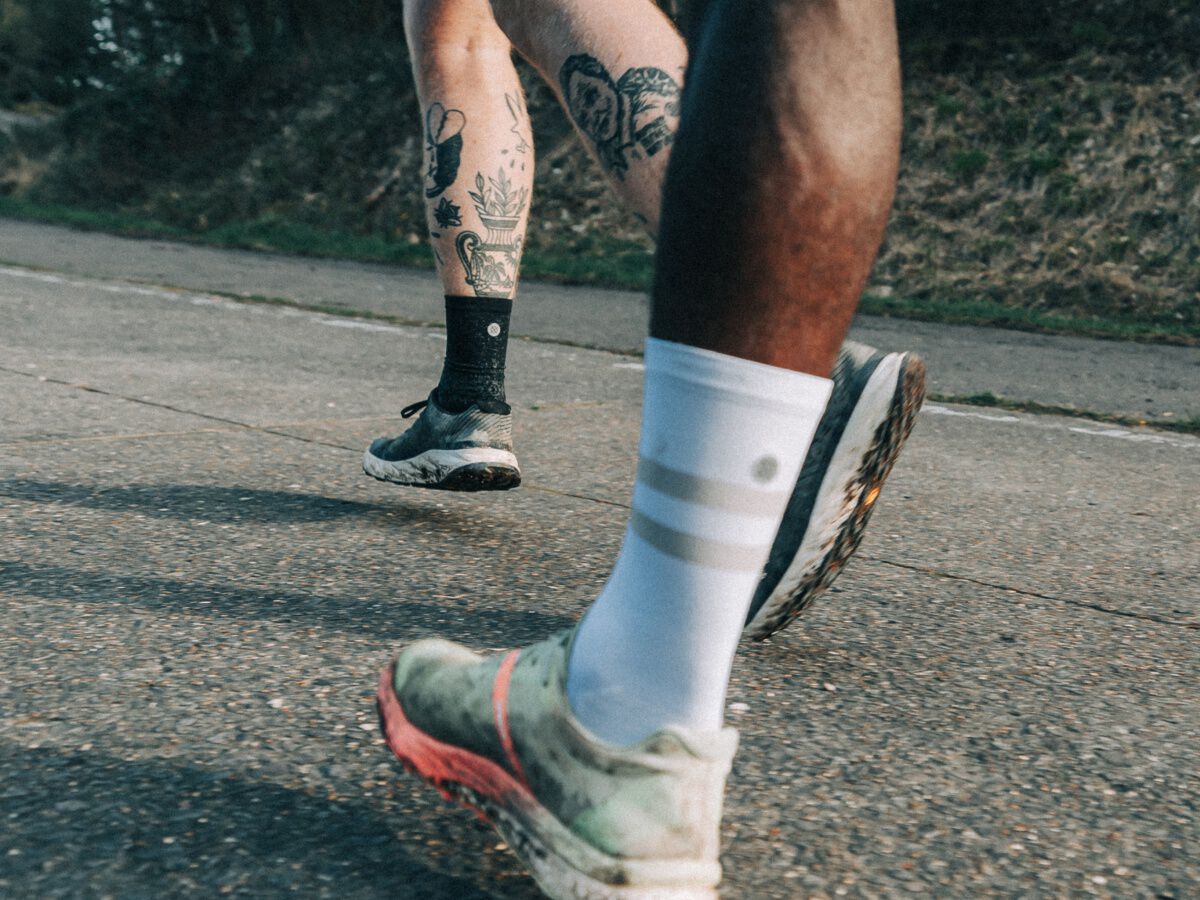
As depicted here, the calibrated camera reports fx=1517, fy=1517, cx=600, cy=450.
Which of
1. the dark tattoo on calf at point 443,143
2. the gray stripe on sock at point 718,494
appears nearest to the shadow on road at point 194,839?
the gray stripe on sock at point 718,494

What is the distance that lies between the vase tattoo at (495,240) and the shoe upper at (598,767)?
154 centimetres

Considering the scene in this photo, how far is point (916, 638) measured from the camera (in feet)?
6.87

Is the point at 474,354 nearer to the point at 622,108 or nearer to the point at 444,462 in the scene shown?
the point at 444,462

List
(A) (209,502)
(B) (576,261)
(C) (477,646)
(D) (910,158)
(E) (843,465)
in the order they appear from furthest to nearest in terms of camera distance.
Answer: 1. (D) (910,158)
2. (B) (576,261)
3. (A) (209,502)
4. (C) (477,646)
5. (E) (843,465)

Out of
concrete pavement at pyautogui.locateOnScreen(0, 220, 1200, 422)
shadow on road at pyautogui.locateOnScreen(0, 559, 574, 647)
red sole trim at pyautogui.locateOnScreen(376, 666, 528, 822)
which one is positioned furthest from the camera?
concrete pavement at pyautogui.locateOnScreen(0, 220, 1200, 422)

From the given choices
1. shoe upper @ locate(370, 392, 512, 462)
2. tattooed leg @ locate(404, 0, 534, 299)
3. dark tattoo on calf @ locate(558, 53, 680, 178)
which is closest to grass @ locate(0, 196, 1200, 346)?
tattooed leg @ locate(404, 0, 534, 299)

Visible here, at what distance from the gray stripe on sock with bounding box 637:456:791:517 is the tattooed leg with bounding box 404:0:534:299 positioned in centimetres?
162

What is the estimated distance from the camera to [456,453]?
2.62m

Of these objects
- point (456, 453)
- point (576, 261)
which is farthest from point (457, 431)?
point (576, 261)

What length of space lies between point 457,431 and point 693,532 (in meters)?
1.47

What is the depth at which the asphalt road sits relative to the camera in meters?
1.35

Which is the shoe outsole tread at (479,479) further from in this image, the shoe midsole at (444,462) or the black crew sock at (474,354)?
the black crew sock at (474,354)

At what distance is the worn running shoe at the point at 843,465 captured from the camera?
1601 millimetres

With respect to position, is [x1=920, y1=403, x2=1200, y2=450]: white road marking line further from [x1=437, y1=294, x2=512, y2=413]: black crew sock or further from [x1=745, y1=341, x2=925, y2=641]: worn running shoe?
[x1=745, y1=341, x2=925, y2=641]: worn running shoe
